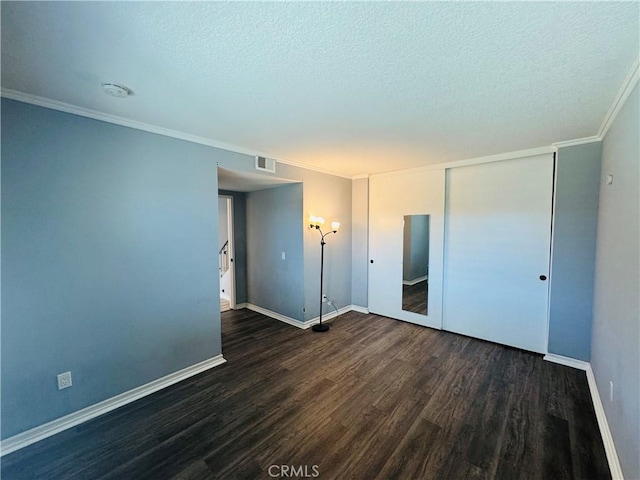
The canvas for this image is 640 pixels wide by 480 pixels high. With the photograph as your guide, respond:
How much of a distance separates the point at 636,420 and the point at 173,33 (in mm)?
3059

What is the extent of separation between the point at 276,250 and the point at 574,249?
3854 millimetres

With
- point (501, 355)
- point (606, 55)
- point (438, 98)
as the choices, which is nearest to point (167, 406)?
point (438, 98)

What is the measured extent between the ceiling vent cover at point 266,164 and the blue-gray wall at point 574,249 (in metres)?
3.34

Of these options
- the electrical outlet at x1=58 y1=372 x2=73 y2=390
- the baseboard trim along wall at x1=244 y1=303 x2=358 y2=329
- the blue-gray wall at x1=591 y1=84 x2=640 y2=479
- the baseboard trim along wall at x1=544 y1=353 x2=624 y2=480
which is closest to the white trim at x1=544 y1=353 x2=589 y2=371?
the baseboard trim along wall at x1=544 y1=353 x2=624 y2=480

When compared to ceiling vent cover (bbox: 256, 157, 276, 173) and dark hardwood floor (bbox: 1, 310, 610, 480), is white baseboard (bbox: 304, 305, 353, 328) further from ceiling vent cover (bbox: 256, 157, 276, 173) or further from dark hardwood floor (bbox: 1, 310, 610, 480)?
ceiling vent cover (bbox: 256, 157, 276, 173)

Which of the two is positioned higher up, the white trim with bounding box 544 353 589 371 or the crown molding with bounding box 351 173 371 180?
the crown molding with bounding box 351 173 371 180

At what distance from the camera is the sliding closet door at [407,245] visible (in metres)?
Answer: 3.94

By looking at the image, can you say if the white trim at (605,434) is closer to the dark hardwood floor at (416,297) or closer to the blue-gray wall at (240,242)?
the dark hardwood floor at (416,297)

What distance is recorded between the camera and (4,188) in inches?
70.4

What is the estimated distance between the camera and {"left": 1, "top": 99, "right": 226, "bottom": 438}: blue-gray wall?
6.11ft

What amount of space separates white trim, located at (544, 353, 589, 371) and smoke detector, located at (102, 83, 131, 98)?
4.84m

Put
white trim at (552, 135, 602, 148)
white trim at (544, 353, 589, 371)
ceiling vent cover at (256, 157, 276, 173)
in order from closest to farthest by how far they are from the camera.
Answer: white trim at (552, 135, 602, 148)
white trim at (544, 353, 589, 371)
ceiling vent cover at (256, 157, 276, 173)

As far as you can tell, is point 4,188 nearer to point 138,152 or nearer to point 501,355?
point 138,152

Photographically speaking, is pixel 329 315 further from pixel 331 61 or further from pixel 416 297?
pixel 331 61
